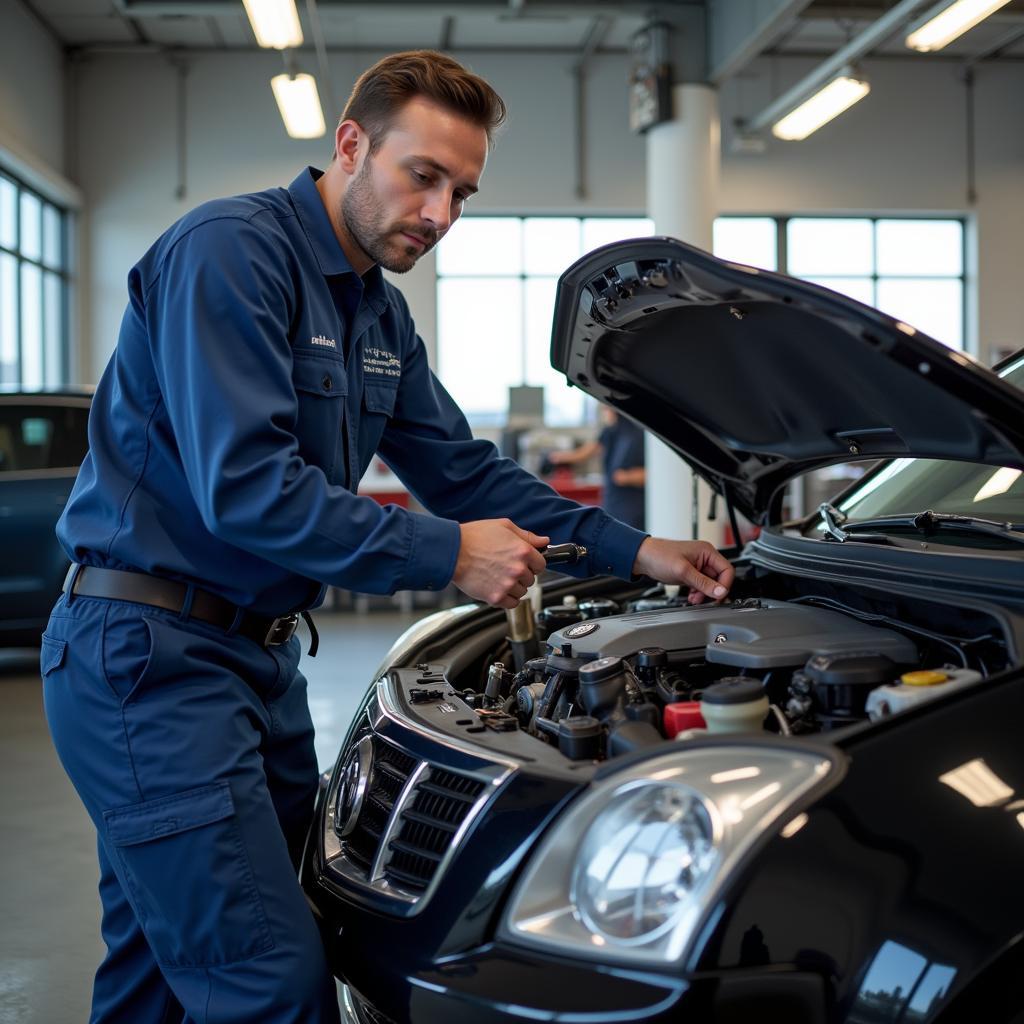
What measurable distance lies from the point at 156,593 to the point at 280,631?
0.72 ft

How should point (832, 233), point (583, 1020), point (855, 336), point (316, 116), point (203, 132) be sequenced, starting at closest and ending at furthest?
point (583, 1020)
point (855, 336)
point (316, 116)
point (203, 132)
point (832, 233)

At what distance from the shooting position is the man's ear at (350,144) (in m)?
1.53

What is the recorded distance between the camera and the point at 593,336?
1734 millimetres

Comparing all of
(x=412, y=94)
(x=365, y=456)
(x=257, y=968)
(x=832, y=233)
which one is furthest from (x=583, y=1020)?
(x=832, y=233)

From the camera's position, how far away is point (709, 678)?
5.17ft

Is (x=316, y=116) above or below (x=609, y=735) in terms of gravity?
above

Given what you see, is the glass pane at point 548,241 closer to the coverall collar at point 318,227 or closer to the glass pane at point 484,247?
the glass pane at point 484,247

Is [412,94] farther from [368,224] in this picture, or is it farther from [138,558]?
[138,558]

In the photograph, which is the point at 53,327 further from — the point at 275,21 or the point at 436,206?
the point at 436,206

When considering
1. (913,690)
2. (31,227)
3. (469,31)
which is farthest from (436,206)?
(469,31)

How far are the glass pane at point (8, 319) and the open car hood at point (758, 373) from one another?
8.14m

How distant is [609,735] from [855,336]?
0.53m

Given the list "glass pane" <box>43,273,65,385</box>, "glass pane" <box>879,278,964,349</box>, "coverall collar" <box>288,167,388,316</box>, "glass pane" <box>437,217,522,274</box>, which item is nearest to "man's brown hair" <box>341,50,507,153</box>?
"coverall collar" <box>288,167,388,316</box>

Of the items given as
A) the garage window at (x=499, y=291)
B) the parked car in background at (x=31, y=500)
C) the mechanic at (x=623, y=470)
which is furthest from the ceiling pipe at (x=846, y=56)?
the parked car in background at (x=31, y=500)
